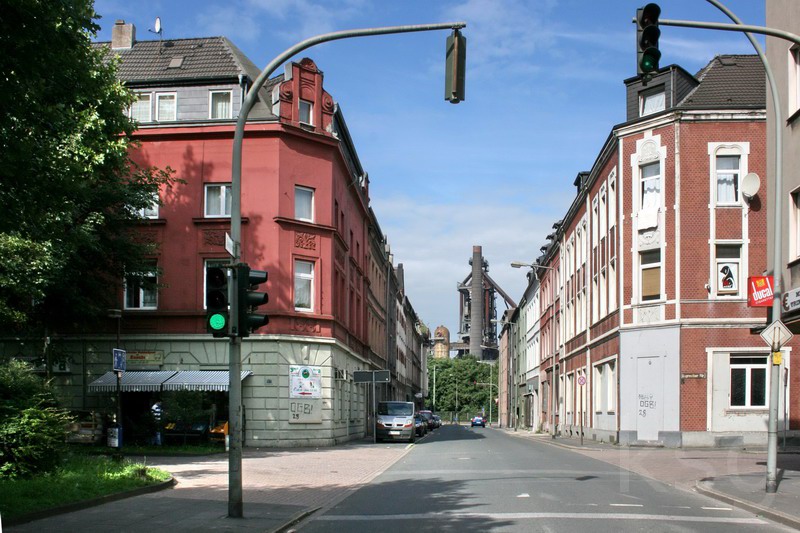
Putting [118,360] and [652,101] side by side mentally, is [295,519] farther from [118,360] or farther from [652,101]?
[652,101]

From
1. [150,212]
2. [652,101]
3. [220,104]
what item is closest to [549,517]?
[150,212]

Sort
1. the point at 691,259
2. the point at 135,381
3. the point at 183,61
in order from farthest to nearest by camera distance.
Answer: the point at 183,61
the point at 691,259
the point at 135,381

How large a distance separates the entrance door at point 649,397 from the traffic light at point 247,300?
24082 mm

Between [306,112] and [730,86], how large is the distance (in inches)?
662

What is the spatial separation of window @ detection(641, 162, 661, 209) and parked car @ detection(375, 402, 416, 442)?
1493 cm

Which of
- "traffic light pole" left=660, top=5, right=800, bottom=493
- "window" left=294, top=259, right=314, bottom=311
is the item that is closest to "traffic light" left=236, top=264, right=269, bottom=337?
"traffic light pole" left=660, top=5, right=800, bottom=493

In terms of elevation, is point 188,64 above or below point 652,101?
above

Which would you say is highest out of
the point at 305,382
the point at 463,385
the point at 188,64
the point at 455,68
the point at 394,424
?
the point at 188,64

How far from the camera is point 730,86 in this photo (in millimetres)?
34844

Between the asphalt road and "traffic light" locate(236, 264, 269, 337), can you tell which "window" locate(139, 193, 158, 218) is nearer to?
the asphalt road

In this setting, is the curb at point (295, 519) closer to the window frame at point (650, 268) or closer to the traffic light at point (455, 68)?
the traffic light at point (455, 68)

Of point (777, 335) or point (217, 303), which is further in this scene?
point (777, 335)

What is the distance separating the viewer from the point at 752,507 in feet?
45.6

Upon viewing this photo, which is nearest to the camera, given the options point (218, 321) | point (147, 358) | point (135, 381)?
point (218, 321)
